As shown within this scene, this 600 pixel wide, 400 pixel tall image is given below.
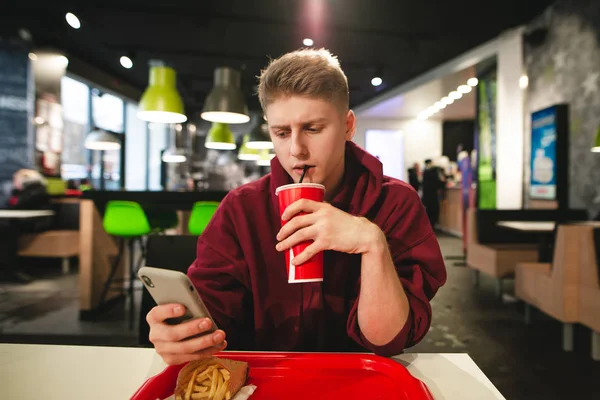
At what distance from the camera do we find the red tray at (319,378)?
72 centimetres

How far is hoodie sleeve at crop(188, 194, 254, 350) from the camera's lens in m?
1.08

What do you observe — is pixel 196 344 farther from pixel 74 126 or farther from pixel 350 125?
pixel 74 126

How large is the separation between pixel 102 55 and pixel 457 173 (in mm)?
9434

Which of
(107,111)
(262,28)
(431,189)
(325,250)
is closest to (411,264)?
(325,250)

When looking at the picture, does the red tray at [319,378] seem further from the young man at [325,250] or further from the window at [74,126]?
the window at [74,126]

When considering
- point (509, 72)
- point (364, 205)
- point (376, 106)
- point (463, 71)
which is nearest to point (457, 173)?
point (376, 106)

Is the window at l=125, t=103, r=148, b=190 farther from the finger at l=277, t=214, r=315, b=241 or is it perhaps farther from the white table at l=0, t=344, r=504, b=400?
the finger at l=277, t=214, r=315, b=241

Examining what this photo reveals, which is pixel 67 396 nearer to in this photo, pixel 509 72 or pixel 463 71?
pixel 509 72

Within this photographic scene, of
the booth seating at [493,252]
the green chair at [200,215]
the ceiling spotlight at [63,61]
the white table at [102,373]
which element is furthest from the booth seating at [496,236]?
the ceiling spotlight at [63,61]

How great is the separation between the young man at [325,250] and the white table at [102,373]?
10 centimetres

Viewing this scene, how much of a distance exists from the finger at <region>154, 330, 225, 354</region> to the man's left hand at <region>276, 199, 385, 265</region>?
0.67 feet

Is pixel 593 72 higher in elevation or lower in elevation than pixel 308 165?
higher

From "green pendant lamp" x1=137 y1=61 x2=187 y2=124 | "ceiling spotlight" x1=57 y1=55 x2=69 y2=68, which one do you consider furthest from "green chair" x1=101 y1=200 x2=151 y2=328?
"ceiling spotlight" x1=57 y1=55 x2=69 y2=68

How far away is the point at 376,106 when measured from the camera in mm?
10891
